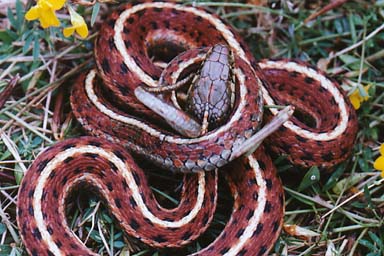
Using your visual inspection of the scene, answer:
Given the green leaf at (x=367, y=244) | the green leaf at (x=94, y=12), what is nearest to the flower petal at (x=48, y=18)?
the green leaf at (x=94, y=12)

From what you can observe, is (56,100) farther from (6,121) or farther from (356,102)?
(356,102)

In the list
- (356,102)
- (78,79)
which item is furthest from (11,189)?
(356,102)

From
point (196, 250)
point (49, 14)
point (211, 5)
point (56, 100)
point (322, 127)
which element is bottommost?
point (196, 250)

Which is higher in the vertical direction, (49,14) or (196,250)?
(49,14)

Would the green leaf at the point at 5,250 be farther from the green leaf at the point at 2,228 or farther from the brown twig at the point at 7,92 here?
the brown twig at the point at 7,92

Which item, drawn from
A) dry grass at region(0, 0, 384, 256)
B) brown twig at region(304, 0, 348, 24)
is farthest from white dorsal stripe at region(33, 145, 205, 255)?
brown twig at region(304, 0, 348, 24)

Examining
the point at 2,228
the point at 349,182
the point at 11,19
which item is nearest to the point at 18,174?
the point at 2,228

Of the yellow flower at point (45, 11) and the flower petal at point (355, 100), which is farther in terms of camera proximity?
the flower petal at point (355, 100)
